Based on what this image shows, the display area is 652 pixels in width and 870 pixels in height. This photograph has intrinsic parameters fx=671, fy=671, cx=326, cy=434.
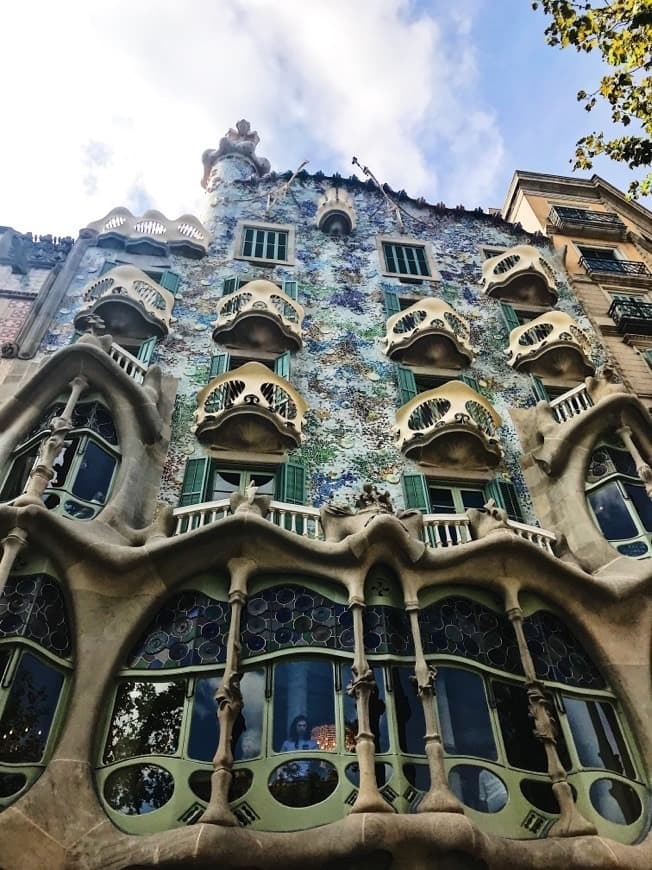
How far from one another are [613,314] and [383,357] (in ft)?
25.2

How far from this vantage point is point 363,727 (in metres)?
8.39

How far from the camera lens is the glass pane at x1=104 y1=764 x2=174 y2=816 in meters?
8.19

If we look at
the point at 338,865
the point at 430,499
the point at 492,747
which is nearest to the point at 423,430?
the point at 430,499

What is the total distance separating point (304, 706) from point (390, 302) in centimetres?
1222

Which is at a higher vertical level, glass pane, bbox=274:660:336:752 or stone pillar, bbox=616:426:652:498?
stone pillar, bbox=616:426:652:498

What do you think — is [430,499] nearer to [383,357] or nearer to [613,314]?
[383,357]

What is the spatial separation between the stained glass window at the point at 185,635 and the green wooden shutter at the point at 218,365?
6.42m

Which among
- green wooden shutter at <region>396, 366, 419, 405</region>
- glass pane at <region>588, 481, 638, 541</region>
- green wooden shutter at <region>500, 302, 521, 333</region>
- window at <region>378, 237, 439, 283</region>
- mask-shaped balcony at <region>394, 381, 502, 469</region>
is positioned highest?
window at <region>378, 237, 439, 283</region>

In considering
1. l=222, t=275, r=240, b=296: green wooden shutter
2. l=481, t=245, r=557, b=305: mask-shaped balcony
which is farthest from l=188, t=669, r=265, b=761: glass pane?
l=481, t=245, r=557, b=305: mask-shaped balcony

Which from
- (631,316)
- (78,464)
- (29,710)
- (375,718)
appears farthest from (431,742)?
(631,316)

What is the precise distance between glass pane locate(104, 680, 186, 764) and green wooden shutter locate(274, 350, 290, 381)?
7779mm

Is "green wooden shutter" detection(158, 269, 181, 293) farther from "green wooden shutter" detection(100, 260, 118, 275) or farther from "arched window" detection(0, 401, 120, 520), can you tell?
"arched window" detection(0, 401, 120, 520)

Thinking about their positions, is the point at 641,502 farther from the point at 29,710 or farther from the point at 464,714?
the point at 29,710

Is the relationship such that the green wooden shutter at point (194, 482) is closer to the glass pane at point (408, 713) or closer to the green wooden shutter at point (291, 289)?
the glass pane at point (408, 713)
